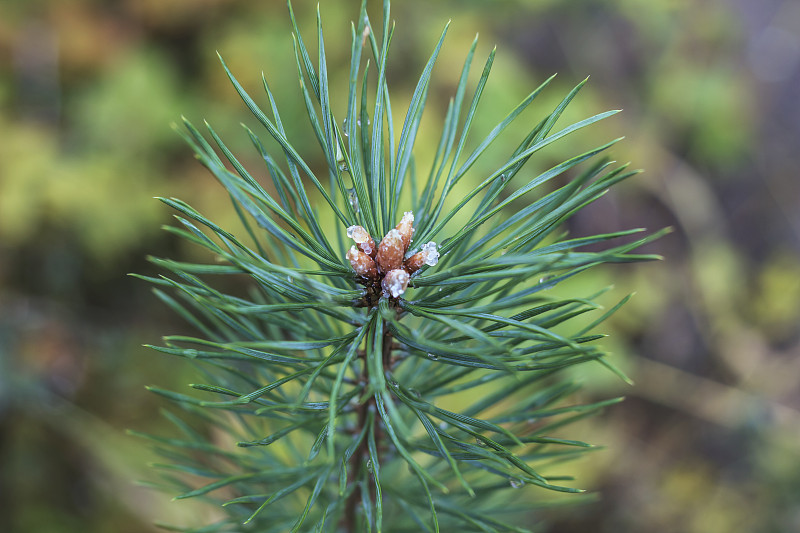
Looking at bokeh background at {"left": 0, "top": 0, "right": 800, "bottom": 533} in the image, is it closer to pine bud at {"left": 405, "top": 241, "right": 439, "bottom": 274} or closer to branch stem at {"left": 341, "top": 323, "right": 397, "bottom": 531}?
branch stem at {"left": 341, "top": 323, "right": 397, "bottom": 531}

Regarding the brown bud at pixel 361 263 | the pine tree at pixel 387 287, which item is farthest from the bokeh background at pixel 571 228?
the brown bud at pixel 361 263

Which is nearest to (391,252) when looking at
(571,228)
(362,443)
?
(362,443)

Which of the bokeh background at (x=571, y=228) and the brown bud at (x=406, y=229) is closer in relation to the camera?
the brown bud at (x=406, y=229)

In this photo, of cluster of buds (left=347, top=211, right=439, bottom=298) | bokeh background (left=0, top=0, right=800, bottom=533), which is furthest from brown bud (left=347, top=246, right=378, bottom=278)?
bokeh background (left=0, top=0, right=800, bottom=533)

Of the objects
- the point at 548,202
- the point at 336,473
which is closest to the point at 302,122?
the point at 336,473

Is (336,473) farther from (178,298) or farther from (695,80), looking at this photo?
(695,80)

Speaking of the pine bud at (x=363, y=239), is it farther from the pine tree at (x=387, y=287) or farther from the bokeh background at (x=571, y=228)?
the bokeh background at (x=571, y=228)
